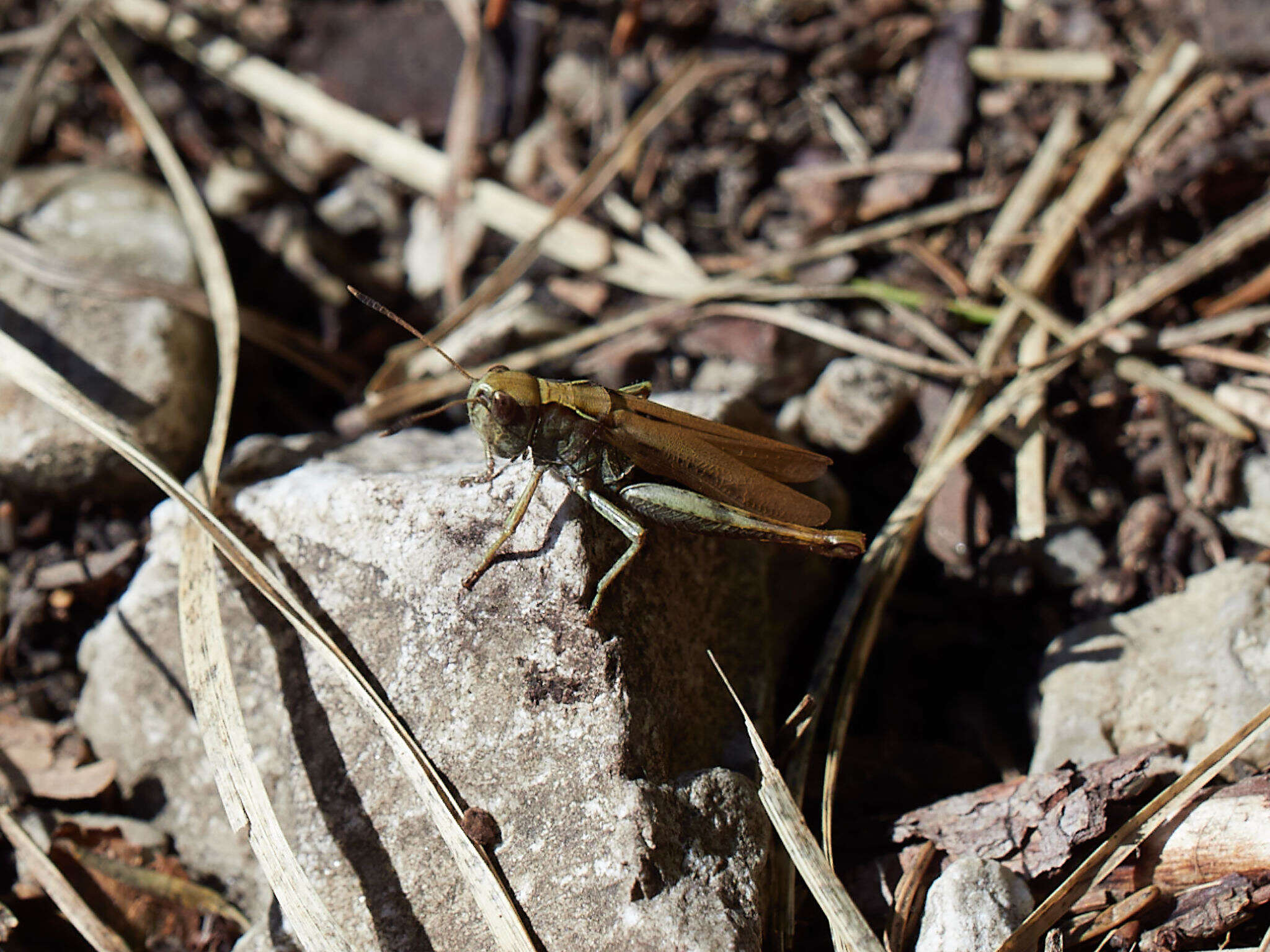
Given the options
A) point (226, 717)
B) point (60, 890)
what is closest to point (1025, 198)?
point (226, 717)

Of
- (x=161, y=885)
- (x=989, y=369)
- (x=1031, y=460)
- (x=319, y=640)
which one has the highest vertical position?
(x=989, y=369)

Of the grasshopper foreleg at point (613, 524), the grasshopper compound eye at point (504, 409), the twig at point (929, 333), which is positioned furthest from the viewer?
the twig at point (929, 333)

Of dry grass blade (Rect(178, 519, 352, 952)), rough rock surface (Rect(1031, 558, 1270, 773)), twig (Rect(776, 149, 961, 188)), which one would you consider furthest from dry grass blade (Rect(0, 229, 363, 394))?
rough rock surface (Rect(1031, 558, 1270, 773))

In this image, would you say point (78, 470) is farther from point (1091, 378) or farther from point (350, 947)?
point (1091, 378)

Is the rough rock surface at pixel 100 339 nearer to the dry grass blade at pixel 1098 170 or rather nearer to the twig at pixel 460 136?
the twig at pixel 460 136

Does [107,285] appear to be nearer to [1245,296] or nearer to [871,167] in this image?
[871,167]

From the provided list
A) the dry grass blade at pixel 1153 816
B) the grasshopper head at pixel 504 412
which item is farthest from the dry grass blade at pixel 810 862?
the grasshopper head at pixel 504 412

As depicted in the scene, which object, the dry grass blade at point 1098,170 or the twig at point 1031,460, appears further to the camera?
the dry grass blade at point 1098,170

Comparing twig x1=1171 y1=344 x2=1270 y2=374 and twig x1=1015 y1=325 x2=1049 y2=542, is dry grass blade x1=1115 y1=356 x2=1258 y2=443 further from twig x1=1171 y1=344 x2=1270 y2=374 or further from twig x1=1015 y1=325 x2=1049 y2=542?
twig x1=1015 y1=325 x2=1049 y2=542

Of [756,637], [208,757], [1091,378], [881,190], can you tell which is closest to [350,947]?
[208,757]
